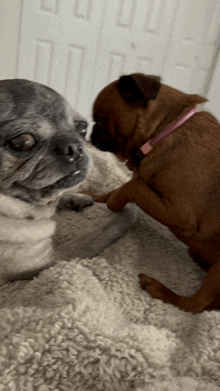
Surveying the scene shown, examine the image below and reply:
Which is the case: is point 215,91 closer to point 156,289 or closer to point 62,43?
point 62,43

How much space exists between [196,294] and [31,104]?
789 mm

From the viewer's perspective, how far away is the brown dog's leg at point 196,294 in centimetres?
113

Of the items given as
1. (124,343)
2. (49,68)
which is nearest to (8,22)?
(49,68)

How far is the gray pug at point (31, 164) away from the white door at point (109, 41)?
1856mm

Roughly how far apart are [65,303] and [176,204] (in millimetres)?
539

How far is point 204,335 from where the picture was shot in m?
0.96

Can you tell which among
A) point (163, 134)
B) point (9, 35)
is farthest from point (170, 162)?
point (9, 35)

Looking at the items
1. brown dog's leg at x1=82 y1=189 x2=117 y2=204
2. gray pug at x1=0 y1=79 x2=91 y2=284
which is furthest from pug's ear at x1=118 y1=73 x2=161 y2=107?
brown dog's leg at x1=82 y1=189 x2=117 y2=204

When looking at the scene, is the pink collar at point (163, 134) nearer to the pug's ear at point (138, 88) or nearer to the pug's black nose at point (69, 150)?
the pug's ear at point (138, 88)

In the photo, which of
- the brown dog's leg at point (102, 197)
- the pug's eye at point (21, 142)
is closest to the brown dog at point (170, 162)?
the brown dog's leg at point (102, 197)

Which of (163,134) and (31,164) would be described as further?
(163,134)

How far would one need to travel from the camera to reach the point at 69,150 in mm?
964

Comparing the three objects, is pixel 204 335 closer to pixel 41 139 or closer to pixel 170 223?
pixel 170 223

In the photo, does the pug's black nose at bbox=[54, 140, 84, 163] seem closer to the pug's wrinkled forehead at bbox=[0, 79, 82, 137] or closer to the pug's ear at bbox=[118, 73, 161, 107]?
the pug's wrinkled forehead at bbox=[0, 79, 82, 137]
